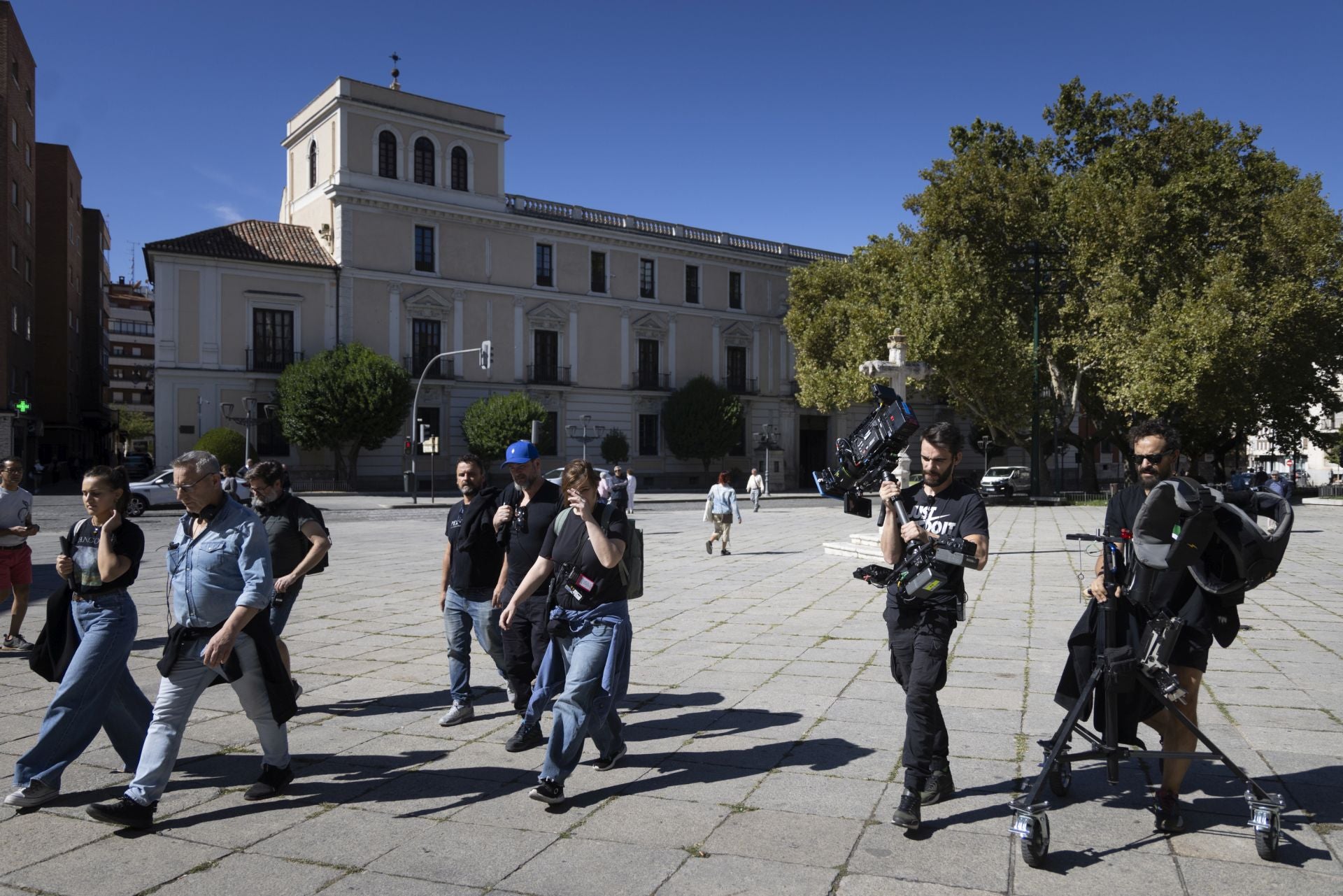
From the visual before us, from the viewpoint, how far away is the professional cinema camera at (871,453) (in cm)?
467

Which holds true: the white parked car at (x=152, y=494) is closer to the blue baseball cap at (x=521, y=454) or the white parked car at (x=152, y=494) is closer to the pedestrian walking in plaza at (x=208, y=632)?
the blue baseball cap at (x=521, y=454)

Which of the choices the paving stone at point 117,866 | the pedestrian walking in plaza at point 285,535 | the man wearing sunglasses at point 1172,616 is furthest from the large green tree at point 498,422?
the man wearing sunglasses at point 1172,616

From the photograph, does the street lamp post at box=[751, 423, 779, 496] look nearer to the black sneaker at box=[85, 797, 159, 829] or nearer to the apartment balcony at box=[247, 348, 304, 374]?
the apartment balcony at box=[247, 348, 304, 374]

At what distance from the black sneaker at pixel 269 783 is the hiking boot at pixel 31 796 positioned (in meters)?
0.82

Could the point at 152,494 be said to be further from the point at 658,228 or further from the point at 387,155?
the point at 658,228

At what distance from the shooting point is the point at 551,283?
43094 millimetres

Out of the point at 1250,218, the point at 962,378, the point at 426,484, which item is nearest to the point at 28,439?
the point at 426,484

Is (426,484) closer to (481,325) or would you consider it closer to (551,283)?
(481,325)

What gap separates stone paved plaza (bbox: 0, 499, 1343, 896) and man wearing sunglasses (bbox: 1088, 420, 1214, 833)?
0.21 meters

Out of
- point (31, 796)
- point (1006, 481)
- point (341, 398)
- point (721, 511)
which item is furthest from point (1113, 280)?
point (31, 796)

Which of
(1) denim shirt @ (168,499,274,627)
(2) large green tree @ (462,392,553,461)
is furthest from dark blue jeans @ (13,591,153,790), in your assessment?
(2) large green tree @ (462,392,553,461)

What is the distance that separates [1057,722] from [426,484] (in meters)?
35.8

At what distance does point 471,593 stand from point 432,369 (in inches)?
1378

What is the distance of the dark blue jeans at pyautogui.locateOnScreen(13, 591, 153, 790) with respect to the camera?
4.32 metres
